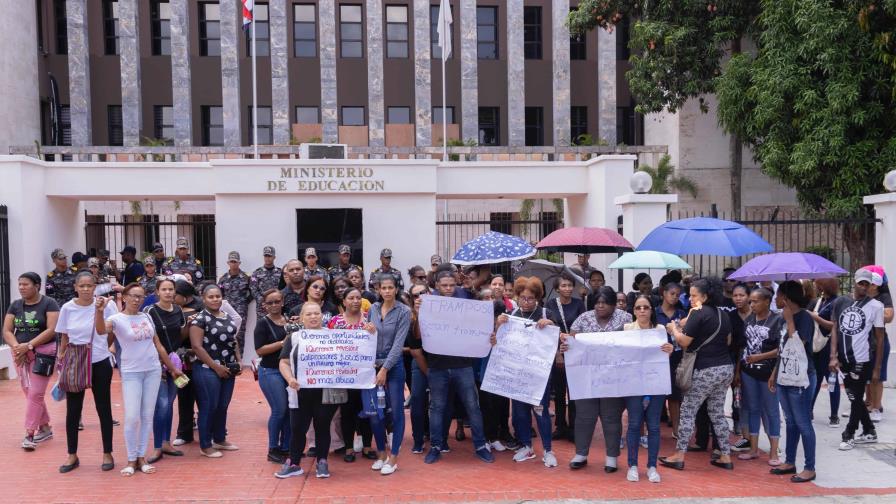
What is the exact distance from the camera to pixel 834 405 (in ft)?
27.9

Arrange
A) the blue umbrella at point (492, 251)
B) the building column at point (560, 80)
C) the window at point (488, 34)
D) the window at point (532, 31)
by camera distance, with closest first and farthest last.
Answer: the blue umbrella at point (492, 251)
the building column at point (560, 80)
the window at point (488, 34)
the window at point (532, 31)

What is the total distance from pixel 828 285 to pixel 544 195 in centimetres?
643

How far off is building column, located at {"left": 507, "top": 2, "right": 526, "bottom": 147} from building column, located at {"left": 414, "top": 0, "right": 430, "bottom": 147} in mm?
3042

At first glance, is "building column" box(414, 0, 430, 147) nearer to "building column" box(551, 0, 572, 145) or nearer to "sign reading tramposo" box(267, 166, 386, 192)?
"building column" box(551, 0, 572, 145)

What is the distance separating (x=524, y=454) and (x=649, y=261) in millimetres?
3098

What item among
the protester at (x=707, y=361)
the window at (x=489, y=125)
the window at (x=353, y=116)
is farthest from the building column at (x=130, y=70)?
the protester at (x=707, y=361)

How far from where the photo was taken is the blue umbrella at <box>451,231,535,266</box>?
27.0 feet

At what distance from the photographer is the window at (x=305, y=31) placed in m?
28.3

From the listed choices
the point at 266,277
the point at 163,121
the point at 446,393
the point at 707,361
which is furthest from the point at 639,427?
the point at 163,121

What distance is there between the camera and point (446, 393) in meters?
7.03

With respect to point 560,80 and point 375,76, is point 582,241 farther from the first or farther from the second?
point 560,80

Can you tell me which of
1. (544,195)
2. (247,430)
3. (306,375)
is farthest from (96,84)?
(306,375)

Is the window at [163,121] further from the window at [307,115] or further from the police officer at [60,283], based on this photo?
the police officer at [60,283]

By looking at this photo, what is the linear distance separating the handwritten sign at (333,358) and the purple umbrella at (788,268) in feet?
12.0
